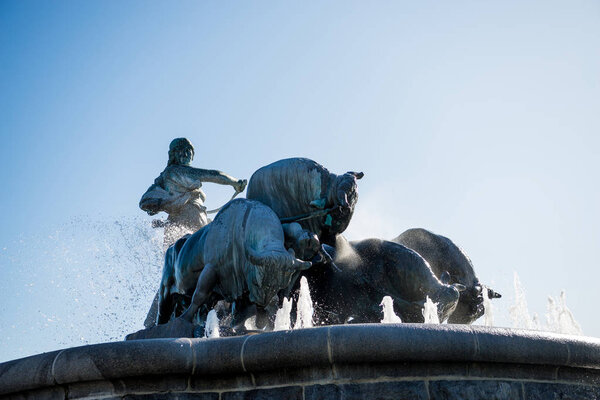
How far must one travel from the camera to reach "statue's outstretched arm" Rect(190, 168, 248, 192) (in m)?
10.4

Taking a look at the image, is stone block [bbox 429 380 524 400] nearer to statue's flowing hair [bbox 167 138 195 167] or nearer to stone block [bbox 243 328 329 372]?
stone block [bbox 243 328 329 372]

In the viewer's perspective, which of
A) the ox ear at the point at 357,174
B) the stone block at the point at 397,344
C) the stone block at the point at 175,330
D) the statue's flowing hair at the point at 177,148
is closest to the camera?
the stone block at the point at 397,344

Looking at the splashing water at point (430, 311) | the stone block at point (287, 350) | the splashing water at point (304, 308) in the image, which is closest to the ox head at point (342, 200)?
the splashing water at point (304, 308)

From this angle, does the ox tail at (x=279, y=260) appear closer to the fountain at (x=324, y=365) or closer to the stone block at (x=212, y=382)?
the fountain at (x=324, y=365)

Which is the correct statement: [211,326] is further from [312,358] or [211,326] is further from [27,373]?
[312,358]

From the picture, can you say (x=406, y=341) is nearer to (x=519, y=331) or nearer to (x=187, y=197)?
(x=519, y=331)

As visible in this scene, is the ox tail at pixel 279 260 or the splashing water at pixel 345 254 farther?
the splashing water at pixel 345 254

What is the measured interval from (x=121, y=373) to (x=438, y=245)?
390 centimetres

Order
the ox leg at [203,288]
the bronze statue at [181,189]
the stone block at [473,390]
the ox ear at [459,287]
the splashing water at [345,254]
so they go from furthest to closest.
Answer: the bronze statue at [181,189] → the ox ear at [459,287] → the splashing water at [345,254] → the ox leg at [203,288] → the stone block at [473,390]

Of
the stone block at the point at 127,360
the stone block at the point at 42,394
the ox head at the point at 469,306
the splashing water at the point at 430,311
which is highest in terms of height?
the ox head at the point at 469,306

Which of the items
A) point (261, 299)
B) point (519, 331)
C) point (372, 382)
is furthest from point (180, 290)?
point (519, 331)

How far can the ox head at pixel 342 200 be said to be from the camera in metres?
6.39

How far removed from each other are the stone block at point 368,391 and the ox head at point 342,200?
2.26 m

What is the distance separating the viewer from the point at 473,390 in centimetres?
440
